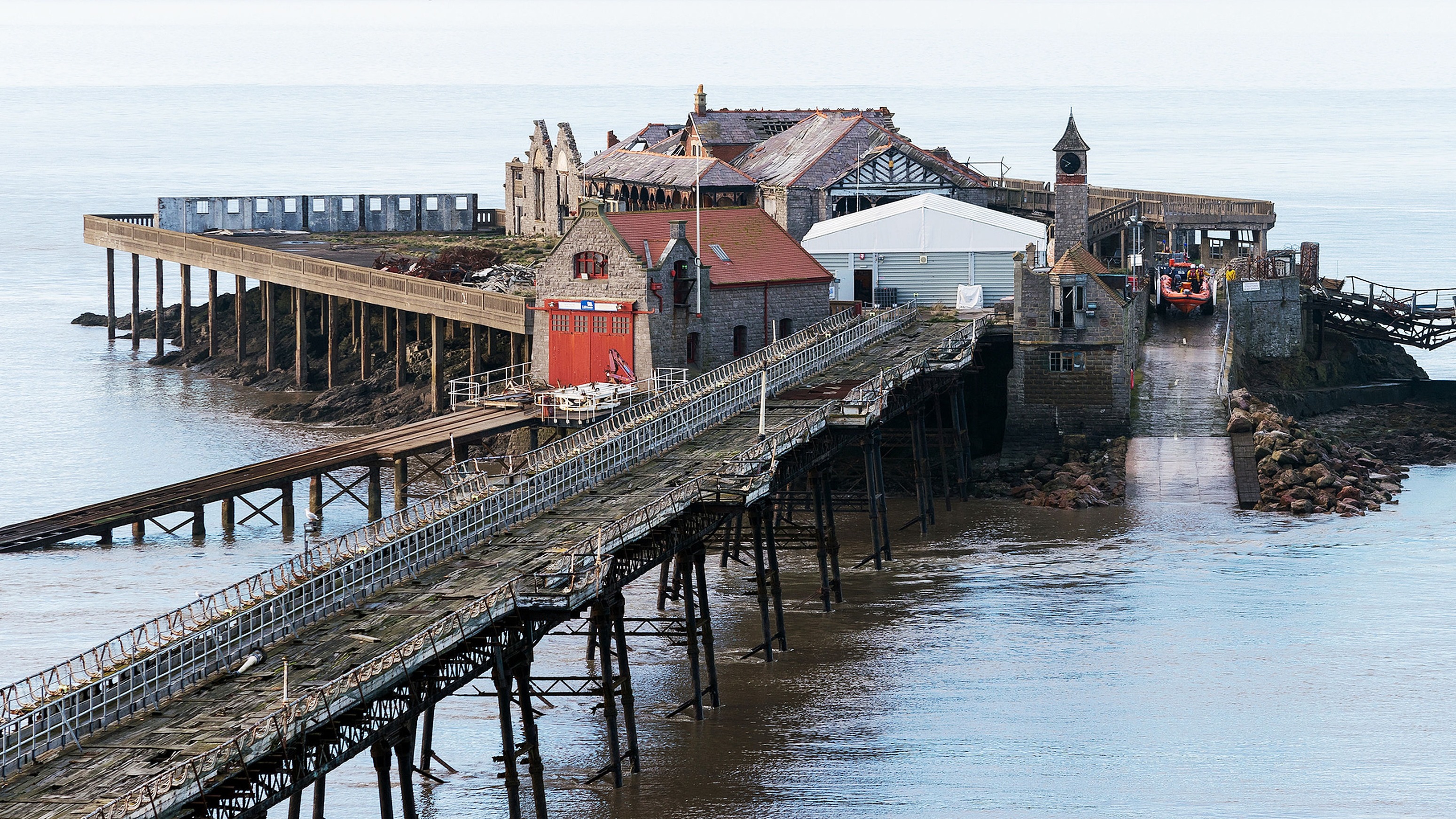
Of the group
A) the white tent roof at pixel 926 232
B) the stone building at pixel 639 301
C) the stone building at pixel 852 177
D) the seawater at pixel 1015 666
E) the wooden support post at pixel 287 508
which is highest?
the stone building at pixel 852 177

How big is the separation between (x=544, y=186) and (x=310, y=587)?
79230 millimetres

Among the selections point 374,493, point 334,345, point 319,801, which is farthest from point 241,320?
point 319,801

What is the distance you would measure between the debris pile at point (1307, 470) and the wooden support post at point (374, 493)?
81.7 feet

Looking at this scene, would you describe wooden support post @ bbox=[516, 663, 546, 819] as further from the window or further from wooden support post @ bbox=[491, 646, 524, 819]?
the window

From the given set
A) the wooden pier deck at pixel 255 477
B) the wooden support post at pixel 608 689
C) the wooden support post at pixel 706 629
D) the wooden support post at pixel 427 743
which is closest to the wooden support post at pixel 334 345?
the wooden pier deck at pixel 255 477

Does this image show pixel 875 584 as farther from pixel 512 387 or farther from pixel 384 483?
pixel 384 483

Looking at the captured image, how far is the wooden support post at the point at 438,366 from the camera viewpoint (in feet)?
255

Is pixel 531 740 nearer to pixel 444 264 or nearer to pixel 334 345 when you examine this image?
pixel 334 345

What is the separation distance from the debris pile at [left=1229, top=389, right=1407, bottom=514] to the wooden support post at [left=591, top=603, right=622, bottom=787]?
30.0 metres

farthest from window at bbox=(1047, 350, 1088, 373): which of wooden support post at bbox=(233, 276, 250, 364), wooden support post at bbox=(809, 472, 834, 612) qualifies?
wooden support post at bbox=(233, 276, 250, 364)

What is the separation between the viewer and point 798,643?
163ft

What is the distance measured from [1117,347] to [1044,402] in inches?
111

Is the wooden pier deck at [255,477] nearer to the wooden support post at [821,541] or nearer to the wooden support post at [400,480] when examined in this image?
the wooden support post at [400,480]

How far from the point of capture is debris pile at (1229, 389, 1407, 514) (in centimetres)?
6353
